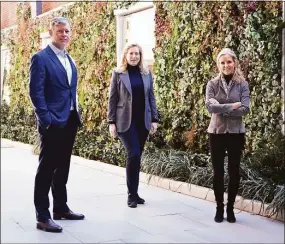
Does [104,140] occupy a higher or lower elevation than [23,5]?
lower

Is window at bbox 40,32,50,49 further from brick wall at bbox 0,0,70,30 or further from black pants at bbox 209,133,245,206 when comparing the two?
black pants at bbox 209,133,245,206

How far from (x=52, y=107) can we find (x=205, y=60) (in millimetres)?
3405

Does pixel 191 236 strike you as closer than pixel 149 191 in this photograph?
Yes

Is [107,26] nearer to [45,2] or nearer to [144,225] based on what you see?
[45,2]

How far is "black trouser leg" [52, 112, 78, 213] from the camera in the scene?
438 centimetres

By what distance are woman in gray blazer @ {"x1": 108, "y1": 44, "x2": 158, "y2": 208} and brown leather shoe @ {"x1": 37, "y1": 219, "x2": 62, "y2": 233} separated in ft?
4.03

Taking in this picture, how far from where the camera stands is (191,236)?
4227 millimetres

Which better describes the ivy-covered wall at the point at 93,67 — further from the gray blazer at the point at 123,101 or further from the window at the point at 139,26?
the gray blazer at the point at 123,101

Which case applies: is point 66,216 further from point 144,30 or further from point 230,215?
point 144,30

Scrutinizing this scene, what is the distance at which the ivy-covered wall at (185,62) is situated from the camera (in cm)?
609

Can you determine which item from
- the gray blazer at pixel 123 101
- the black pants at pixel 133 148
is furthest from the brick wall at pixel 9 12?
the black pants at pixel 133 148

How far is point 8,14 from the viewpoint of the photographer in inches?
623

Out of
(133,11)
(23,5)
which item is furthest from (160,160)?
(23,5)

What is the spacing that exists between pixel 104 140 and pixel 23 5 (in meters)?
6.42
